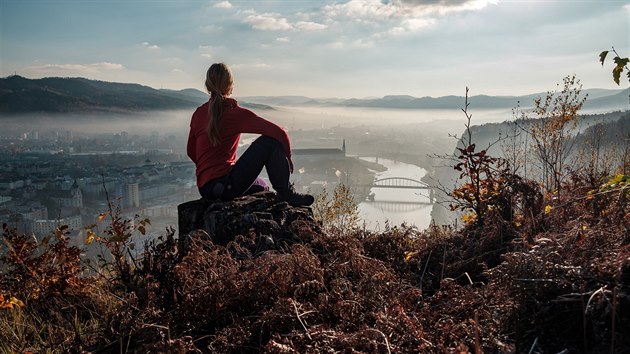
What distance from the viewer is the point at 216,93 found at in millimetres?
4277

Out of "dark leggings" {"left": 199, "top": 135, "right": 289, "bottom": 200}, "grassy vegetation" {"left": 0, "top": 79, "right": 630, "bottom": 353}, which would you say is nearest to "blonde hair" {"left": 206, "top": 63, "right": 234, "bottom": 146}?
"dark leggings" {"left": 199, "top": 135, "right": 289, "bottom": 200}

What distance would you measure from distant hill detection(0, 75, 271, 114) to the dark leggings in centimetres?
5213

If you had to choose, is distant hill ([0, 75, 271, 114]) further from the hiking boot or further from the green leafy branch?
the green leafy branch

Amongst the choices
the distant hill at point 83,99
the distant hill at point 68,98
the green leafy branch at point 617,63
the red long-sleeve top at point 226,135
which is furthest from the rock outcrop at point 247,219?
the distant hill at point 68,98

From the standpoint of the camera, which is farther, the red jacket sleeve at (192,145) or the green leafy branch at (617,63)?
the red jacket sleeve at (192,145)

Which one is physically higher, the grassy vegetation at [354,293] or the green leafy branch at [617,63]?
the green leafy branch at [617,63]

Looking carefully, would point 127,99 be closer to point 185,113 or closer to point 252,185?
point 185,113

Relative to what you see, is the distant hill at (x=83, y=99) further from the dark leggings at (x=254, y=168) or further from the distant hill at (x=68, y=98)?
the dark leggings at (x=254, y=168)

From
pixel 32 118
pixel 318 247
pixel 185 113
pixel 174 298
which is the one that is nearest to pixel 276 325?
pixel 174 298

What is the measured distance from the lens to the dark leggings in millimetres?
4281

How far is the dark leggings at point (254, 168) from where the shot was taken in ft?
14.0

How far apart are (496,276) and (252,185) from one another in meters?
2.83

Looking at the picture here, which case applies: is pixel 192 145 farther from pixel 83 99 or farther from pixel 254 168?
pixel 83 99

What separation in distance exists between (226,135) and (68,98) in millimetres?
75891
